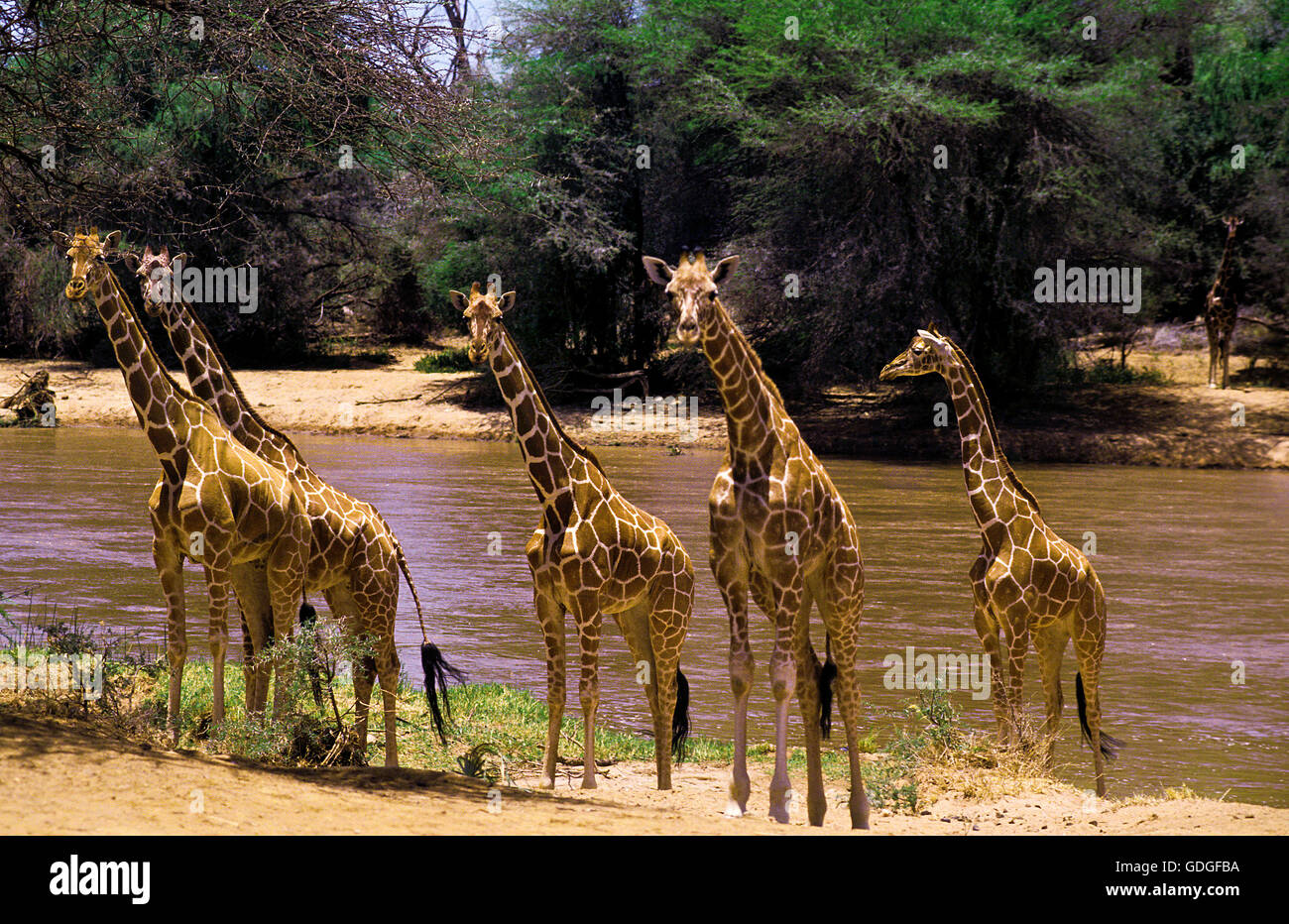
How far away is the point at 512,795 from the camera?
6867 millimetres

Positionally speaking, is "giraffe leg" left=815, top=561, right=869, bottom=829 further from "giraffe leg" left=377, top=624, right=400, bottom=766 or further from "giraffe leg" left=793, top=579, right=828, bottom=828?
"giraffe leg" left=377, top=624, right=400, bottom=766

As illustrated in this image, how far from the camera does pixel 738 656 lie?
23.3ft

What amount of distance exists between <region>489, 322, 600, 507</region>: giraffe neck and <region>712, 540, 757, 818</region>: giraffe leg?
48.3 inches

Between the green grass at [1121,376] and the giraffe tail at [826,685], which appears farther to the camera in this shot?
the green grass at [1121,376]

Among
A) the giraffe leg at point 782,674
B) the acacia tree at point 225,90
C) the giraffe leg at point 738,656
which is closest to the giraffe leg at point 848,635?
→ the giraffe leg at point 782,674

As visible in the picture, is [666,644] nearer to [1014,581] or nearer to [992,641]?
[992,641]

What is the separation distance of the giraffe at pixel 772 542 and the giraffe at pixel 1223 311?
25211mm

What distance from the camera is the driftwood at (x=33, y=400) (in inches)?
1211

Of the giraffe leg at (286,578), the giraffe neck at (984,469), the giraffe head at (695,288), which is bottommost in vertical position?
the giraffe leg at (286,578)

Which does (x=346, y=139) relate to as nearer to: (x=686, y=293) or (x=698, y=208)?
(x=686, y=293)

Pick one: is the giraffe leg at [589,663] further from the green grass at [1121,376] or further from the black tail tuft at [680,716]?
the green grass at [1121,376]

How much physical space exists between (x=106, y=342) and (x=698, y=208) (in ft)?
54.7

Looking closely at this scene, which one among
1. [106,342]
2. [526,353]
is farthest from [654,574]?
[106,342]

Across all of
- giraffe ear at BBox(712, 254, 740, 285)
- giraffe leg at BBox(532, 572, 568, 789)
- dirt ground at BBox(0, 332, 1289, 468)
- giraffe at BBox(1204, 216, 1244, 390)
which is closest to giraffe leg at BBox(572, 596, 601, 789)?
giraffe leg at BBox(532, 572, 568, 789)
